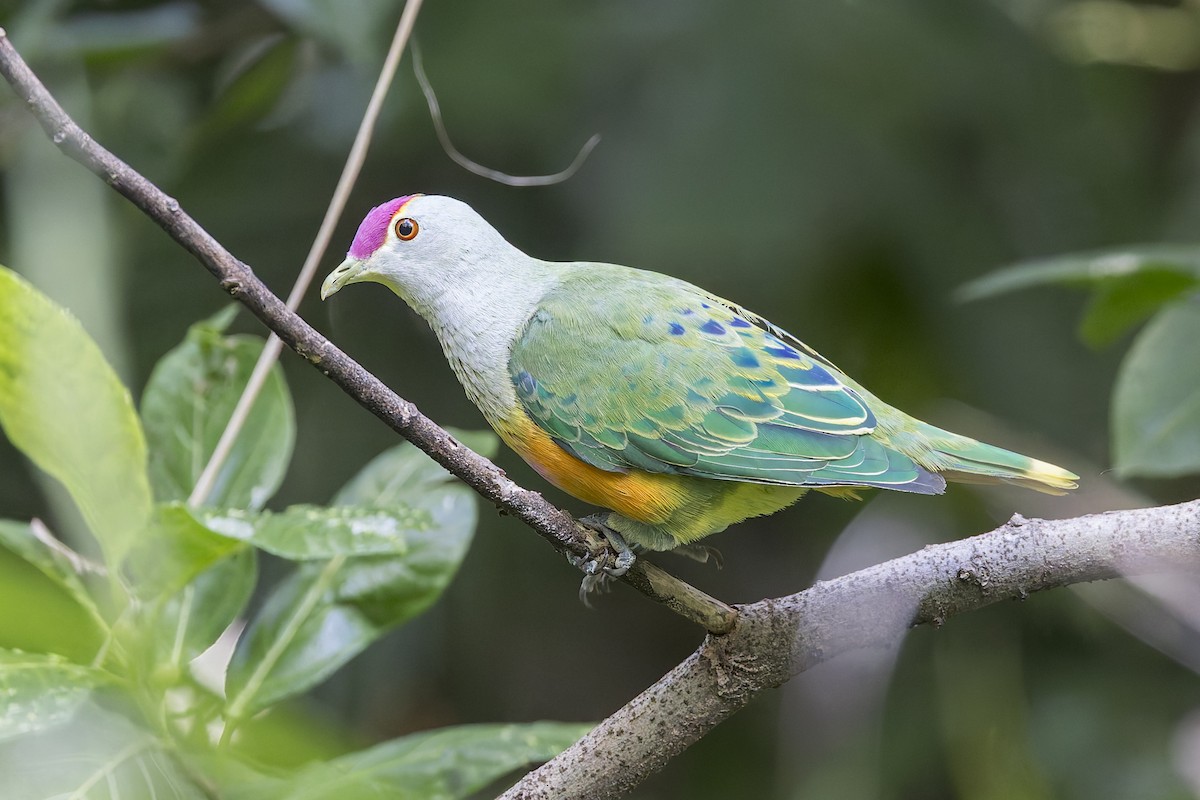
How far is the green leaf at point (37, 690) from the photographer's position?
163cm

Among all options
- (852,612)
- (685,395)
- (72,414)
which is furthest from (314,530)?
(852,612)

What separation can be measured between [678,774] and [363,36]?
259 cm

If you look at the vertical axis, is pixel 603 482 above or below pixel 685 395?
below

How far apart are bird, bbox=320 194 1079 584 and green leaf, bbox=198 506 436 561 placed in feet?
0.95

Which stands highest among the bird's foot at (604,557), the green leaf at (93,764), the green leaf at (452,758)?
the bird's foot at (604,557)

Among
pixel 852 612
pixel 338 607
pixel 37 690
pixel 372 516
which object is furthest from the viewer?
pixel 338 607

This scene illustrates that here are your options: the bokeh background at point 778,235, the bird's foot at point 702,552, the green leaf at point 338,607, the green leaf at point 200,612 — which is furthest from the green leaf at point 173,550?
the bokeh background at point 778,235

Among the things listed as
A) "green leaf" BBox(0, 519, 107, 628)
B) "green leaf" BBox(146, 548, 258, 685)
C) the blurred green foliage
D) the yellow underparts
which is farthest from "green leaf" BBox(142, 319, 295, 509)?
the yellow underparts

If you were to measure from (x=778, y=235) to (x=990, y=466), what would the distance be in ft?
5.52

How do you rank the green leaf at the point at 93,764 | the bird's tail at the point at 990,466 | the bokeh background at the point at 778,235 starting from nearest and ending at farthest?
the green leaf at the point at 93,764, the bird's tail at the point at 990,466, the bokeh background at the point at 778,235

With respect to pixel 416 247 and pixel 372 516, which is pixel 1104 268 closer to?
pixel 416 247

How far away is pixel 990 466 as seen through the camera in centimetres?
Answer: 195

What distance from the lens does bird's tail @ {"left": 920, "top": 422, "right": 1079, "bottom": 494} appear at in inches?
73.5

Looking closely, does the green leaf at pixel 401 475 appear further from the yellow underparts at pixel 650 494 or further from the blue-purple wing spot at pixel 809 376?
the blue-purple wing spot at pixel 809 376
